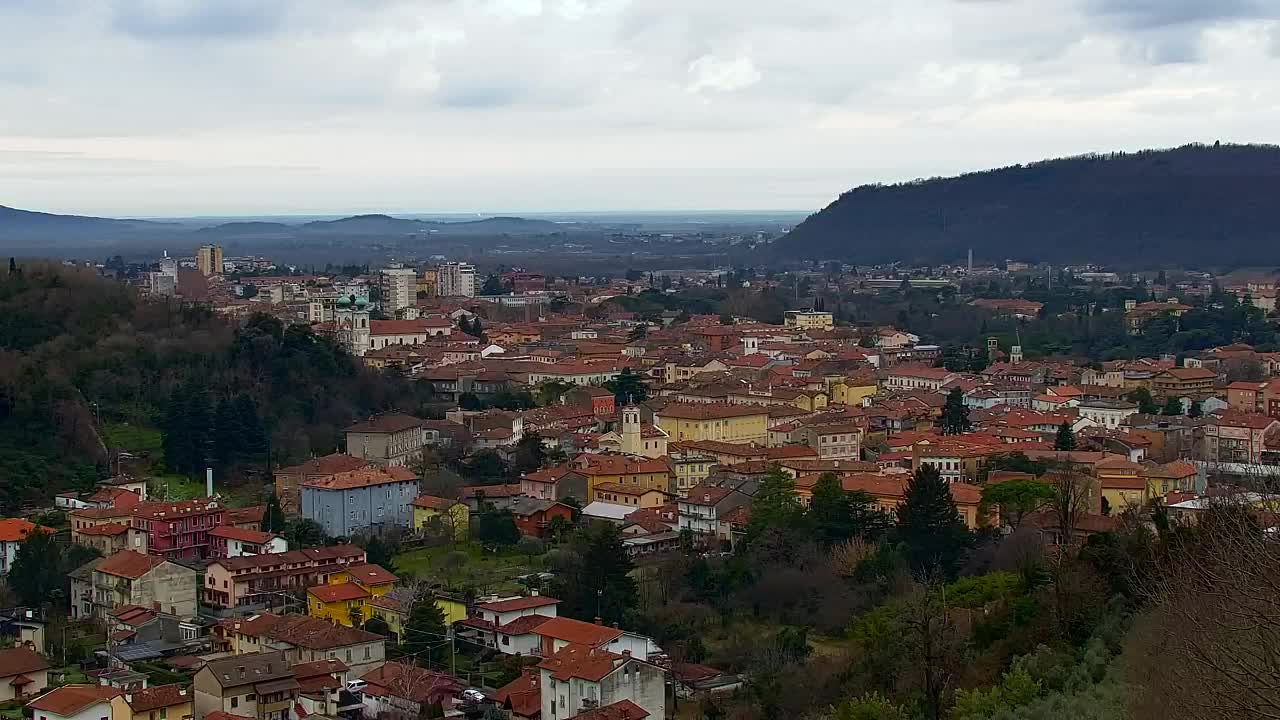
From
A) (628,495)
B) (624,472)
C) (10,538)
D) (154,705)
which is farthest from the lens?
(624,472)

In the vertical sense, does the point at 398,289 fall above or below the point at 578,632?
above

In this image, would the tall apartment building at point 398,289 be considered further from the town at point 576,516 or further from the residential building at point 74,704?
the residential building at point 74,704

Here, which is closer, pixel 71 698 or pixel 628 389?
pixel 71 698

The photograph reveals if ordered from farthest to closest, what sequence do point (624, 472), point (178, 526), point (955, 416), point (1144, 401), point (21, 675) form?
point (1144, 401)
point (955, 416)
point (624, 472)
point (178, 526)
point (21, 675)

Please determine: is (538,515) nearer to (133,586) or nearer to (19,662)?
(133,586)

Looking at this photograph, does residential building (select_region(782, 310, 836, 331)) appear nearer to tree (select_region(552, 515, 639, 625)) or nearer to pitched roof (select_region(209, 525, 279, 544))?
pitched roof (select_region(209, 525, 279, 544))

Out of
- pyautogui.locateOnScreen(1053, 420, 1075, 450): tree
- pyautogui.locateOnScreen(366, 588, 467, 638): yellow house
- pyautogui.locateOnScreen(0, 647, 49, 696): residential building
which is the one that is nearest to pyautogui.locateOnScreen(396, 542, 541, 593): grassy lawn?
pyautogui.locateOnScreen(366, 588, 467, 638): yellow house

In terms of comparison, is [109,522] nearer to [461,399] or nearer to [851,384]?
[461,399]

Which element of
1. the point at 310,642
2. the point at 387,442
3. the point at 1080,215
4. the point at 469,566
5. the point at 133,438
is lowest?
the point at 469,566

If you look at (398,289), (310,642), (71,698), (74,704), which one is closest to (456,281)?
(398,289)
